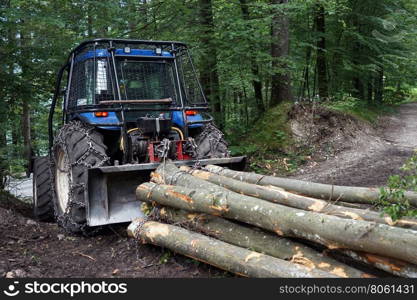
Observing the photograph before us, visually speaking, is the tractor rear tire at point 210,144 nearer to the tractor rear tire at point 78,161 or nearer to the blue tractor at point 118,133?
the blue tractor at point 118,133

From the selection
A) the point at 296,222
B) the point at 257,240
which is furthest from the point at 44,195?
the point at 296,222

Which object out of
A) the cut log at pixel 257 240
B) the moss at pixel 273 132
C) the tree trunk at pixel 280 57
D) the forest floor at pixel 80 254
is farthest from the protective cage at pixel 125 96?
the tree trunk at pixel 280 57

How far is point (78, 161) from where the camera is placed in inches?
211

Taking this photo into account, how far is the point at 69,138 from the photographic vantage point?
19.0ft

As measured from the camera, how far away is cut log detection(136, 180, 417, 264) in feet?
9.63

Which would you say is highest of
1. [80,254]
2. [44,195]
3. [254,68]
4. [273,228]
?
[254,68]

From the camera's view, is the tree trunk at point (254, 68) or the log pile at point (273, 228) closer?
the log pile at point (273, 228)

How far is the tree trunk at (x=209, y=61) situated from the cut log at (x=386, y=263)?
7.67m

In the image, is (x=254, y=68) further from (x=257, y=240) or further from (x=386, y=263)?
(x=386, y=263)

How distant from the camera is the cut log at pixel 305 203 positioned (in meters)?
3.52

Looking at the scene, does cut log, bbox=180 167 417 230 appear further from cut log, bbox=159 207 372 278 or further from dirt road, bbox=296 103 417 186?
dirt road, bbox=296 103 417 186

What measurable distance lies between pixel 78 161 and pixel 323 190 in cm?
308

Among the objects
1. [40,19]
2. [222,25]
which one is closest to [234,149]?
[222,25]

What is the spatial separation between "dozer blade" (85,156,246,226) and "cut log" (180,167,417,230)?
94 cm
